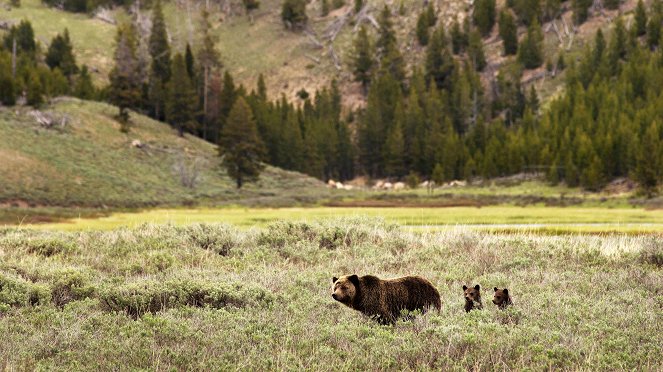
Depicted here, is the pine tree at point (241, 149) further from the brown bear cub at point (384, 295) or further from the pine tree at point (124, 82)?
the brown bear cub at point (384, 295)

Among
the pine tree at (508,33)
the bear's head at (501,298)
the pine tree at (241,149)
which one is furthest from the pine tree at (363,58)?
the bear's head at (501,298)

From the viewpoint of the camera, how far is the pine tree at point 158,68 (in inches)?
3844

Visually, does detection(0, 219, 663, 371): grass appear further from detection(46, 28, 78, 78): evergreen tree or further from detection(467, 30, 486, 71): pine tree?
detection(467, 30, 486, 71): pine tree

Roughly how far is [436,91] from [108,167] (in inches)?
2831

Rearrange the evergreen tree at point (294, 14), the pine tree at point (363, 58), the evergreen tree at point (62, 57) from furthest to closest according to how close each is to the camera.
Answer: the evergreen tree at point (294, 14), the pine tree at point (363, 58), the evergreen tree at point (62, 57)

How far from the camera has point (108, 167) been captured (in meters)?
71.1

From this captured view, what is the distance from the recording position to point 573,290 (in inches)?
487

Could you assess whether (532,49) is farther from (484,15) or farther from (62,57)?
(62,57)

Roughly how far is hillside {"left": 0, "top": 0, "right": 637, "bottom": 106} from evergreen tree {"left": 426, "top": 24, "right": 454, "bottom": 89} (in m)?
10.9

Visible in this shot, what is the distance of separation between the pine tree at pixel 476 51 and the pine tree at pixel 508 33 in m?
5.98

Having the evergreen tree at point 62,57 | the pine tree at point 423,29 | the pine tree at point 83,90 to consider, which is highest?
the pine tree at point 423,29

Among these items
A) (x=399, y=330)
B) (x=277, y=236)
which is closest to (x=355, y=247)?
(x=277, y=236)

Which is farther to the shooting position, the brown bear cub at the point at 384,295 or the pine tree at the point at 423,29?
the pine tree at the point at 423,29

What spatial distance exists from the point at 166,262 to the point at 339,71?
14382 cm
